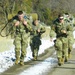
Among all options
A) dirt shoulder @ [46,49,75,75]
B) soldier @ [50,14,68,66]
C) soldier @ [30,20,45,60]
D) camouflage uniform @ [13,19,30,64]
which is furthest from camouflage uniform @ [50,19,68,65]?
soldier @ [30,20,45,60]

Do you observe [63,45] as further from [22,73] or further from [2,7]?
[2,7]

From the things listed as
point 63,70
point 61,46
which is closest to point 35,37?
point 61,46

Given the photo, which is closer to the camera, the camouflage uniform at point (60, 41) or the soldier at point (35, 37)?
the camouflage uniform at point (60, 41)

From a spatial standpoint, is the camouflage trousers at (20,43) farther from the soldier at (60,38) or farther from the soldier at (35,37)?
the soldier at (35,37)

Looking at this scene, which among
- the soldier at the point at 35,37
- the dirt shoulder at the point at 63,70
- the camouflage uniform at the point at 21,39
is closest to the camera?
the dirt shoulder at the point at 63,70

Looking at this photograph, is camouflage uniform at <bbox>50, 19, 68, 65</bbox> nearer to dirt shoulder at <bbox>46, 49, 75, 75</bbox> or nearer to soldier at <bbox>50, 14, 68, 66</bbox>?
soldier at <bbox>50, 14, 68, 66</bbox>

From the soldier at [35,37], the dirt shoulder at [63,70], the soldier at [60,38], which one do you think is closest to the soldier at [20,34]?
the soldier at [60,38]

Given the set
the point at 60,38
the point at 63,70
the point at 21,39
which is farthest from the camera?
the point at 60,38

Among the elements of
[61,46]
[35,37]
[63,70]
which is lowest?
[63,70]

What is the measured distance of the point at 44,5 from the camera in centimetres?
5544

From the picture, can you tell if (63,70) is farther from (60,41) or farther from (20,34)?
(20,34)

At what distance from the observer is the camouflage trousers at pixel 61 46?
14.5 m

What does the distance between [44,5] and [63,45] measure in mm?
40917

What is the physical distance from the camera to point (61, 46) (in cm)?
1455
